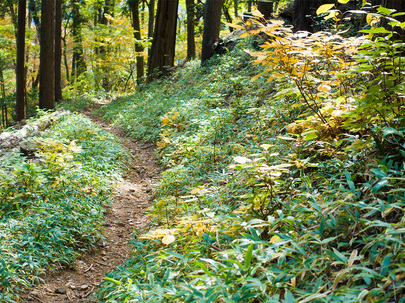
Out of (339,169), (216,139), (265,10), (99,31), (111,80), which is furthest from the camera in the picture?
(111,80)

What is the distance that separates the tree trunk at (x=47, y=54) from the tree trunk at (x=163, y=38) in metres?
4.84

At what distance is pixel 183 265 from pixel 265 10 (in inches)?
357

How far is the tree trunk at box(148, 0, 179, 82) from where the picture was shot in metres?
14.7

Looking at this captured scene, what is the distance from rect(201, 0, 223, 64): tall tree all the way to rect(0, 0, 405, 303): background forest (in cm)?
415

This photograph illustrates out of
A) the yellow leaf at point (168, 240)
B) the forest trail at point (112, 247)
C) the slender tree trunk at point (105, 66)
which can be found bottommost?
the forest trail at point (112, 247)

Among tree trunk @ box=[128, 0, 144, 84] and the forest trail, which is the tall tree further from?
tree trunk @ box=[128, 0, 144, 84]

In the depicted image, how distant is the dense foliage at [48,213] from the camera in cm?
323

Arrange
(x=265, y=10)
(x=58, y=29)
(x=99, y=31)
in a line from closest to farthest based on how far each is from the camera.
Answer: (x=265, y=10)
(x=58, y=29)
(x=99, y=31)

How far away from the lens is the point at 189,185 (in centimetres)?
482

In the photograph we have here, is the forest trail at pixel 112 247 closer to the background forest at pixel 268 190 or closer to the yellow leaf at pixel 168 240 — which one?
the background forest at pixel 268 190

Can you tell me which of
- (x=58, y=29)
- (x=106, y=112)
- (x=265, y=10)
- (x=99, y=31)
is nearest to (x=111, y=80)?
(x=99, y=31)

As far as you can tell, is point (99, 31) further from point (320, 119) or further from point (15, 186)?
point (320, 119)

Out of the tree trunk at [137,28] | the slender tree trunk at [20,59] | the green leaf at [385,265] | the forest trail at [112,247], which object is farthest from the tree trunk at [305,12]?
the tree trunk at [137,28]

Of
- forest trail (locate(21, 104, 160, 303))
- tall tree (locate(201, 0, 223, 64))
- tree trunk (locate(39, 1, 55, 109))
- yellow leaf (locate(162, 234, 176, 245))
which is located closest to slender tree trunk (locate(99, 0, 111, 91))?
tree trunk (locate(39, 1, 55, 109))
